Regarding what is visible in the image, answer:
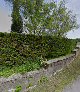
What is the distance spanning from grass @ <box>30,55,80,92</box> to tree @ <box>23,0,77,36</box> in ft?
13.6

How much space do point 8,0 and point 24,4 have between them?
1.66 meters

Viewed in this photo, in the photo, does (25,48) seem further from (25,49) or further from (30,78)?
(30,78)

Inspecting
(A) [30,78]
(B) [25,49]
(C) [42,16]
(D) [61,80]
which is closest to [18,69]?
(A) [30,78]

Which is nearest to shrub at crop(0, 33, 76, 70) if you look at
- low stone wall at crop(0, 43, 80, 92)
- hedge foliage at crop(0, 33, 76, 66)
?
hedge foliage at crop(0, 33, 76, 66)

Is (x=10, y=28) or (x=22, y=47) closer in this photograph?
(x=22, y=47)

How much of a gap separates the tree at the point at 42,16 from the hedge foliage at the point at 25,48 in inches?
154

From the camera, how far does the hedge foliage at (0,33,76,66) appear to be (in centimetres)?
1020

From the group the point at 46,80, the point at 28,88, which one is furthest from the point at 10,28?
the point at 28,88

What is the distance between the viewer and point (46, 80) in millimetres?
10648

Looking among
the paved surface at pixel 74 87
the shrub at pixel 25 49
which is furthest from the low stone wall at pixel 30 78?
the paved surface at pixel 74 87

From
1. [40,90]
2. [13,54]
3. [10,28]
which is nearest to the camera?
[40,90]

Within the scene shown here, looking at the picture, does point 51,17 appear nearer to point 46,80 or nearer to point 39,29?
point 39,29

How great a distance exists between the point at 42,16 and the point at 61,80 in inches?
315

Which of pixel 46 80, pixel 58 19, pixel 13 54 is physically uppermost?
pixel 58 19
